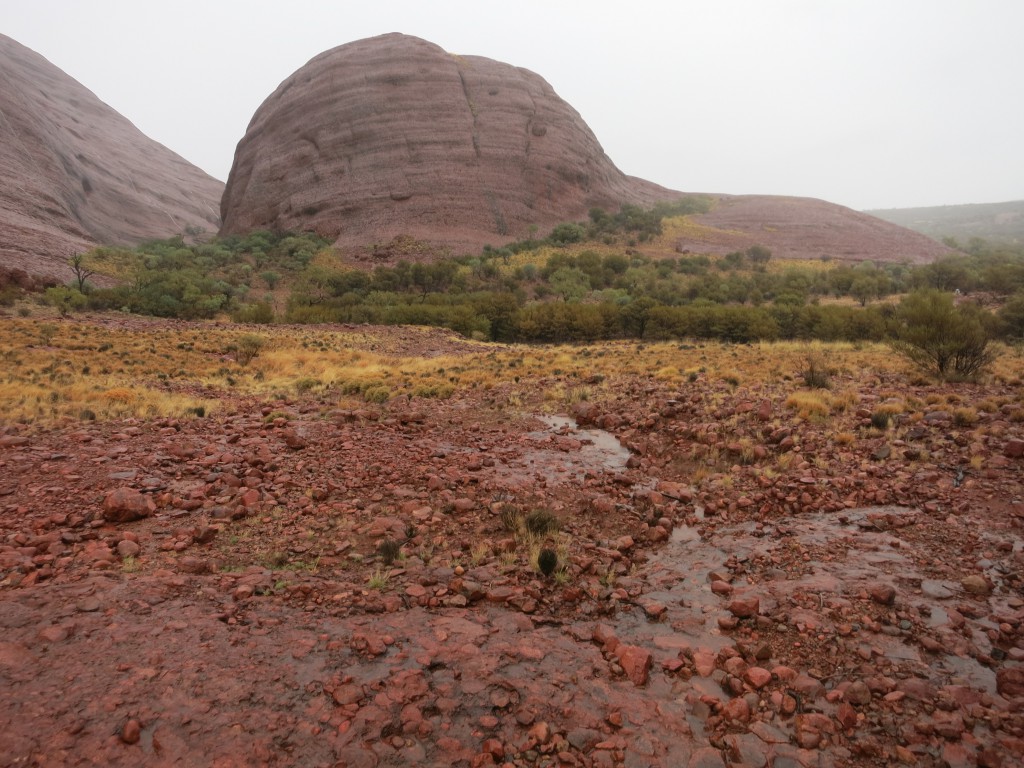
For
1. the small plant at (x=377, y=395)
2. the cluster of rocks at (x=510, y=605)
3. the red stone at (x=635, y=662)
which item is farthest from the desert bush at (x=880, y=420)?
the small plant at (x=377, y=395)

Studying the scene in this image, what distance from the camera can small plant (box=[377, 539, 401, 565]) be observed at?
468 centimetres

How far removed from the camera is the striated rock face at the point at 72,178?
136 ft

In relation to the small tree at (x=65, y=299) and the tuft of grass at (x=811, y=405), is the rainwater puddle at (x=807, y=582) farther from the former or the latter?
the small tree at (x=65, y=299)

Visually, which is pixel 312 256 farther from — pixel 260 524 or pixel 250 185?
pixel 260 524


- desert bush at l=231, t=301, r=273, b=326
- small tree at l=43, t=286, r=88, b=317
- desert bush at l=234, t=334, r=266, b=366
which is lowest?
desert bush at l=231, t=301, r=273, b=326

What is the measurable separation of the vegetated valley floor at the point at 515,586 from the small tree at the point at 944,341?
2.74m

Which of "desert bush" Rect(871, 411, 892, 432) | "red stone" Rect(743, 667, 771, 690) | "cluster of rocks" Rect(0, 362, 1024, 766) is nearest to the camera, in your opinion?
"cluster of rocks" Rect(0, 362, 1024, 766)

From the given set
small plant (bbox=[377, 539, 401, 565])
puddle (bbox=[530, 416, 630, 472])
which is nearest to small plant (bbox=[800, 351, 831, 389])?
puddle (bbox=[530, 416, 630, 472])

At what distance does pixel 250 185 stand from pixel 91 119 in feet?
163

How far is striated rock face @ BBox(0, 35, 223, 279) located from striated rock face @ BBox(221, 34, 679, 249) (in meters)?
13.7

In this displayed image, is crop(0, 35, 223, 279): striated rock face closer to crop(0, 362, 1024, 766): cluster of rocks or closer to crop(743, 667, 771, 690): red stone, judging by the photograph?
crop(0, 362, 1024, 766): cluster of rocks

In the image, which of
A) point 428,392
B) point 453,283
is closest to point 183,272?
point 453,283

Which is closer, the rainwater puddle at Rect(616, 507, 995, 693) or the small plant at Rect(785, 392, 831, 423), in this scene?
the rainwater puddle at Rect(616, 507, 995, 693)

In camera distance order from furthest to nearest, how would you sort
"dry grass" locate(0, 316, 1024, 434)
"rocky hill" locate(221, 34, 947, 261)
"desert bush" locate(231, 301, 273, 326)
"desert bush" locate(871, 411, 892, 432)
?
"rocky hill" locate(221, 34, 947, 261) → "desert bush" locate(231, 301, 273, 326) → "dry grass" locate(0, 316, 1024, 434) → "desert bush" locate(871, 411, 892, 432)
